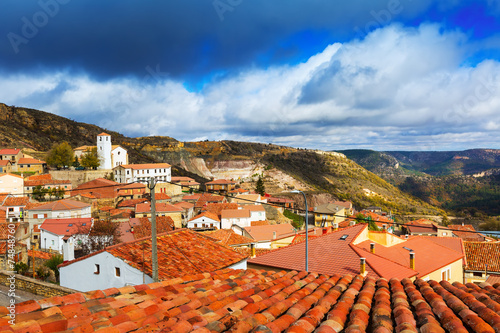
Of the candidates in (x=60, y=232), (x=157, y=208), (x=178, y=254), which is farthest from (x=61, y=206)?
(x=178, y=254)

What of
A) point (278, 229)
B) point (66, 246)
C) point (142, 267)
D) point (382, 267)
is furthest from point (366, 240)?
point (278, 229)

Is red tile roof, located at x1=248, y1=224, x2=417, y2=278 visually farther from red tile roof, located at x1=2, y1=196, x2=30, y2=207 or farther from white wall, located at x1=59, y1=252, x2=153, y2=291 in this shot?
red tile roof, located at x1=2, y1=196, x2=30, y2=207

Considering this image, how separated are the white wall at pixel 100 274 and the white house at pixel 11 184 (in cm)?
Answer: 3861

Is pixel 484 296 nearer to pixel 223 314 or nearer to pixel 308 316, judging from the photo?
pixel 308 316

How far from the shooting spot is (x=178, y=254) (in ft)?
40.5

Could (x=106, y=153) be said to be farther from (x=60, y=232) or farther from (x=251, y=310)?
(x=251, y=310)

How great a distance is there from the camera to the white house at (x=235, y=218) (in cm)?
4631

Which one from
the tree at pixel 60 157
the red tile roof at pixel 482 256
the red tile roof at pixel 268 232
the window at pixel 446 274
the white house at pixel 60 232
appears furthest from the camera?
the tree at pixel 60 157

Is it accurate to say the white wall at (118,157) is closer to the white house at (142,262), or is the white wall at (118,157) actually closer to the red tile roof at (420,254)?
the white house at (142,262)

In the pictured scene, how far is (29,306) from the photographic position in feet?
12.1

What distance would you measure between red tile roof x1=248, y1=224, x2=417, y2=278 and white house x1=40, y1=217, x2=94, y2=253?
21672mm

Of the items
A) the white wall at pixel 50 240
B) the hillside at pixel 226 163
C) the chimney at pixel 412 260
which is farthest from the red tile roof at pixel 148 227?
the hillside at pixel 226 163

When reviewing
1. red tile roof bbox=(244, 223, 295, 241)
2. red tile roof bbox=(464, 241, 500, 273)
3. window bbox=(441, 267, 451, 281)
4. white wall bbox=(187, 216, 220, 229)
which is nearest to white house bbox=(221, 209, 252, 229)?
white wall bbox=(187, 216, 220, 229)

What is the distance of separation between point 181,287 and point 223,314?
1.52m
